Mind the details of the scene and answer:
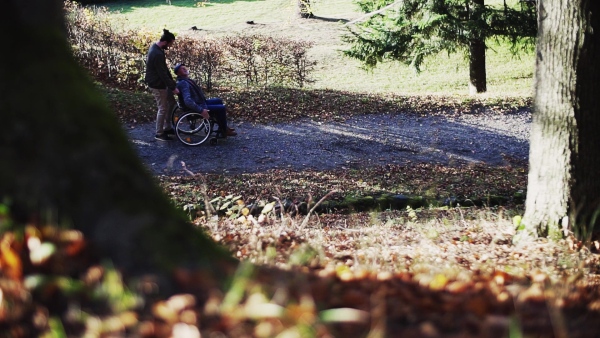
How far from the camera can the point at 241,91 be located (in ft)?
53.7

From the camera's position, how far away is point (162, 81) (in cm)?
1045

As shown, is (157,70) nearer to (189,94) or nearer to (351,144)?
(189,94)

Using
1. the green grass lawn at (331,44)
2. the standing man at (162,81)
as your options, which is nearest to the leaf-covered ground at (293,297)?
the standing man at (162,81)

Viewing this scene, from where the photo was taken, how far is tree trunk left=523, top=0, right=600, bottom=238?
4.75 meters

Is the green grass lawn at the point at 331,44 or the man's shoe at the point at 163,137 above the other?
the green grass lawn at the point at 331,44

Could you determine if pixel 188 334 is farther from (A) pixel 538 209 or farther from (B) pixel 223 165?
(B) pixel 223 165

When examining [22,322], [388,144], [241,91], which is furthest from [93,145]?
[241,91]

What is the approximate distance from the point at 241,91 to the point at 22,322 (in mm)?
14507

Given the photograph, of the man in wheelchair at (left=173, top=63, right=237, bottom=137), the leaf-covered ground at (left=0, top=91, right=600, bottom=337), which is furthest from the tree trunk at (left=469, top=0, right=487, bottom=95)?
the leaf-covered ground at (left=0, top=91, right=600, bottom=337)

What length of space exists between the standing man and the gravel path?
0.35 m

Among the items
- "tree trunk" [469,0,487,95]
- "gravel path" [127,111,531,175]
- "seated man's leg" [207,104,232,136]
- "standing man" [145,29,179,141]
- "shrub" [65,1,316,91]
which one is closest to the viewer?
"standing man" [145,29,179,141]

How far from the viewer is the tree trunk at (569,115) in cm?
475

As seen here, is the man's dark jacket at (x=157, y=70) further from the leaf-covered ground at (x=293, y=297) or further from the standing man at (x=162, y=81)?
the leaf-covered ground at (x=293, y=297)

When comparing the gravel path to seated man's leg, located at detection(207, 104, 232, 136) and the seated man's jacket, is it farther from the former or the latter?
the seated man's jacket
